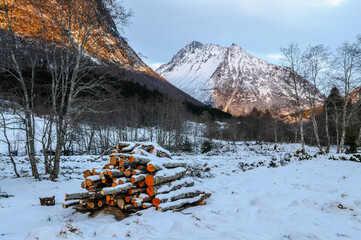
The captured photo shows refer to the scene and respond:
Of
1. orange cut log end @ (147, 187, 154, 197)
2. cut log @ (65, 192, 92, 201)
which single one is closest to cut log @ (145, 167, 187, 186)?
orange cut log end @ (147, 187, 154, 197)

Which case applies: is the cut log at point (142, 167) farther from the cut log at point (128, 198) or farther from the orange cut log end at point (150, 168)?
the cut log at point (128, 198)

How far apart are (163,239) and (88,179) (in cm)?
296

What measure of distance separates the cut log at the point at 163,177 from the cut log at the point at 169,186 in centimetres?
12

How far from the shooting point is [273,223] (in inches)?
161

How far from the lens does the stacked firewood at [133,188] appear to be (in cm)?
471

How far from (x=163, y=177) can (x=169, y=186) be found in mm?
422

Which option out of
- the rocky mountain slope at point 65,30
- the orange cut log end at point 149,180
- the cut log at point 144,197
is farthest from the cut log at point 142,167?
the rocky mountain slope at point 65,30

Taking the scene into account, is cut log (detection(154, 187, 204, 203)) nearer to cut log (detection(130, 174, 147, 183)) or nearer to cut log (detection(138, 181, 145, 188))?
cut log (detection(138, 181, 145, 188))

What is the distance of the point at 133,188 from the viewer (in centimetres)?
490

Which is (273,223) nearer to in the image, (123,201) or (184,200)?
(184,200)

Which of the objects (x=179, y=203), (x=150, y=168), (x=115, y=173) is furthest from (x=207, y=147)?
(x=115, y=173)

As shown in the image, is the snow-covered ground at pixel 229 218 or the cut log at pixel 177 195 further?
the cut log at pixel 177 195

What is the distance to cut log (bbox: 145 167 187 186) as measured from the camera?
4.87 meters

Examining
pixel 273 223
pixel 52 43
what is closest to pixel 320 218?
pixel 273 223
